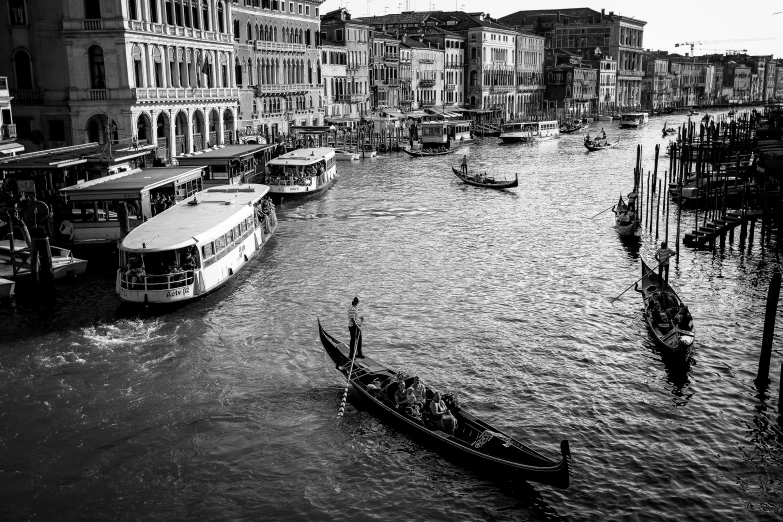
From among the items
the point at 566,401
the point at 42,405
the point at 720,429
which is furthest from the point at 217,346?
the point at 720,429

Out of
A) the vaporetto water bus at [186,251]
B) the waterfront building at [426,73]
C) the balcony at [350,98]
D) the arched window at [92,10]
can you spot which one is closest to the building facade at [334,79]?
the balcony at [350,98]

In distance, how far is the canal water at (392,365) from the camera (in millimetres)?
14188

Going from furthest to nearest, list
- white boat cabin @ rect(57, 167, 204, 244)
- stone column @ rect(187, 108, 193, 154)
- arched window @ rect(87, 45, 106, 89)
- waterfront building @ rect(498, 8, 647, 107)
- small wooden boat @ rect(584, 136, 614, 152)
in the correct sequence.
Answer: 1. waterfront building @ rect(498, 8, 647, 107)
2. small wooden boat @ rect(584, 136, 614, 152)
3. stone column @ rect(187, 108, 193, 154)
4. arched window @ rect(87, 45, 106, 89)
5. white boat cabin @ rect(57, 167, 204, 244)

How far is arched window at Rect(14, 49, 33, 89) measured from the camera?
4450cm

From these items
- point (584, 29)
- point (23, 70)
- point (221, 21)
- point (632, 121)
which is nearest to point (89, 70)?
point (23, 70)

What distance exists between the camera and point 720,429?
16734 millimetres

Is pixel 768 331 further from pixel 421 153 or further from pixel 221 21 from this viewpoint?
pixel 421 153

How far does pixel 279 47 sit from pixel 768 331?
201ft

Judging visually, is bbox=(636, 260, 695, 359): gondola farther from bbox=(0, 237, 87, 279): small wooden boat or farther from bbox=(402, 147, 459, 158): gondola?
bbox=(402, 147, 459, 158): gondola

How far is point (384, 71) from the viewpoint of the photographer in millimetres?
94062

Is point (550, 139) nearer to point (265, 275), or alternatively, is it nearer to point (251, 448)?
point (265, 275)

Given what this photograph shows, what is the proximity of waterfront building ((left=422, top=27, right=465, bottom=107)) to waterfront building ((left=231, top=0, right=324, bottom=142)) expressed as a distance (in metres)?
30.6

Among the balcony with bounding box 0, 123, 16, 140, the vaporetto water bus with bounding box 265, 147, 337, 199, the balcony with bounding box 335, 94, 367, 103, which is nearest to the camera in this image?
the balcony with bounding box 0, 123, 16, 140

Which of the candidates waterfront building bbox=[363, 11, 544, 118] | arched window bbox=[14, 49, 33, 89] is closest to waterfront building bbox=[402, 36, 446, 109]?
waterfront building bbox=[363, 11, 544, 118]
